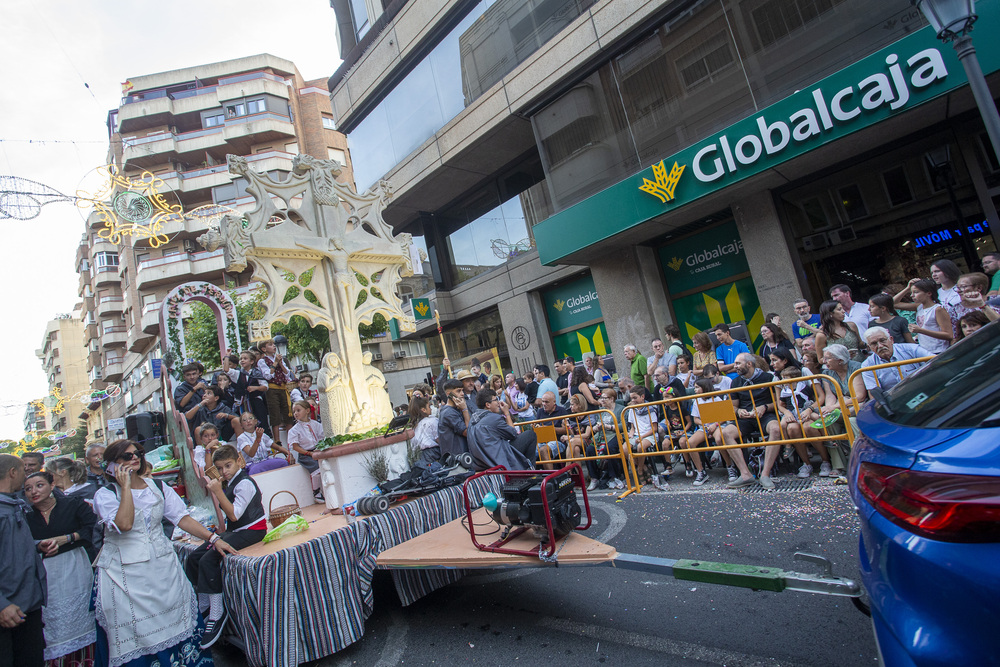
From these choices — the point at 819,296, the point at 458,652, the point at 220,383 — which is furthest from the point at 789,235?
the point at 220,383

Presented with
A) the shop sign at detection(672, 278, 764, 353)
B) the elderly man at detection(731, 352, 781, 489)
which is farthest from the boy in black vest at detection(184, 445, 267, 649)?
the shop sign at detection(672, 278, 764, 353)

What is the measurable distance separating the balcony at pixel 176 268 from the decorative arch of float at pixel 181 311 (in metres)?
26.5

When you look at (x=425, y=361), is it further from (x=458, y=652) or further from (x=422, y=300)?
(x=458, y=652)

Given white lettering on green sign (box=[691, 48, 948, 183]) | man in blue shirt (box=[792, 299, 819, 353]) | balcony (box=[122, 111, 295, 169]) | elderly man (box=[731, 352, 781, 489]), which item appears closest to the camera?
elderly man (box=[731, 352, 781, 489])

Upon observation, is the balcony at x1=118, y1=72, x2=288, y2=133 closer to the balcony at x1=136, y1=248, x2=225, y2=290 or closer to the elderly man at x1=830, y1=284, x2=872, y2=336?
the balcony at x1=136, y1=248, x2=225, y2=290

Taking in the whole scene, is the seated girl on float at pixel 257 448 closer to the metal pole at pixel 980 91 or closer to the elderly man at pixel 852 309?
the elderly man at pixel 852 309

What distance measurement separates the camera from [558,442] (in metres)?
7.70

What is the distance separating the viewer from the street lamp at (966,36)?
4.58 metres

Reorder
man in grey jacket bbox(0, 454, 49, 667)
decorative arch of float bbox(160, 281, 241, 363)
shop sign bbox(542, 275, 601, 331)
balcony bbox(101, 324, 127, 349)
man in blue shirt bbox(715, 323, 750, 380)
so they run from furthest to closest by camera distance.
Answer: balcony bbox(101, 324, 127, 349), shop sign bbox(542, 275, 601, 331), man in blue shirt bbox(715, 323, 750, 380), decorative arch of float bbox(160, 281, 241, 363), man in grey jacket bbox(0, 454, 49, 667)

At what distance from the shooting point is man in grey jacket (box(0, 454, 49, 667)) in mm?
3209

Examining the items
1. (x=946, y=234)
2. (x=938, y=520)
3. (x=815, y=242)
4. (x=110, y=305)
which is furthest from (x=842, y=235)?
(x=110, y=305)

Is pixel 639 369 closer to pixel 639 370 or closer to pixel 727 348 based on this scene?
pixel 639 370

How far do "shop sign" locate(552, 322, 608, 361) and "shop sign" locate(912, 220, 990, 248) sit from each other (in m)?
6.59

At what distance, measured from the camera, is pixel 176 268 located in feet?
104
